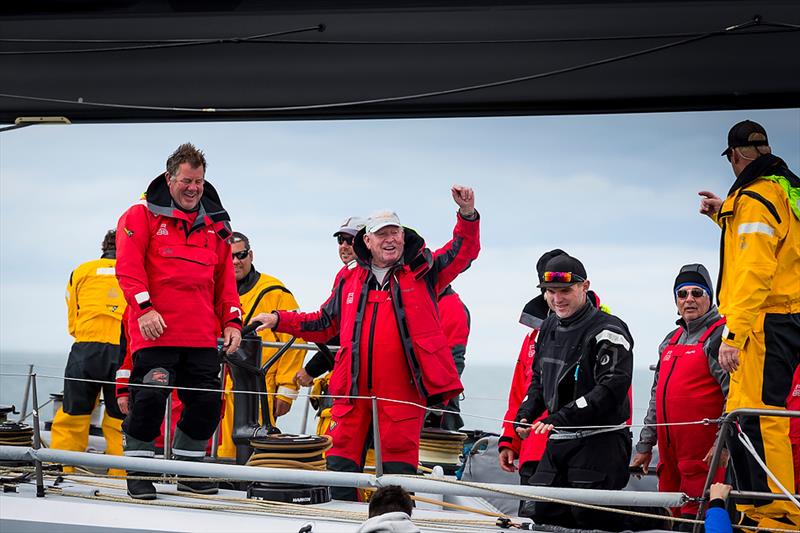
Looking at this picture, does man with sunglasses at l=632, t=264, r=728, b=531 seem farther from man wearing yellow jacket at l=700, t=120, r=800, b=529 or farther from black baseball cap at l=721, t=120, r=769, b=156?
black baseball cap at l=721, t=120, r=769, b=156

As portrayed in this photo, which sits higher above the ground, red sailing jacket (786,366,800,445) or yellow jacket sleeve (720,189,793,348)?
yellow jacket sleeve (720,189,793,348)

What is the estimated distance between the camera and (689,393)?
3.72 m

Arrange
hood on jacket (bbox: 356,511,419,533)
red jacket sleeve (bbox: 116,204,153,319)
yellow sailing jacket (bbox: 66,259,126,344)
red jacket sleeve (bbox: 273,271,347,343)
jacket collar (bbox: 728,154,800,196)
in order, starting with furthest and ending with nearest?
yellow sailing jacket (bbox: 66,259,126,344) < red jacket sleeve (bbox: 273,271,347,343) < red jacket sleeve (bbox: 116,204,153,319) < jacket collar (bbox: 728,154,800,196) < hood on jacket (bbox: 356,511,419,533)

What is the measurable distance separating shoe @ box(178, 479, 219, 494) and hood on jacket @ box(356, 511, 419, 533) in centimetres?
149

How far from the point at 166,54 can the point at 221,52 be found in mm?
235

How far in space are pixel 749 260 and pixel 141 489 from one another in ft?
7.30

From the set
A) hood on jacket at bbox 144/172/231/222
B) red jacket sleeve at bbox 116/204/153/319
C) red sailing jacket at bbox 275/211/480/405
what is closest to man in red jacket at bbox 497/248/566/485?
red sailing jacket at bbox 275/211/480/405

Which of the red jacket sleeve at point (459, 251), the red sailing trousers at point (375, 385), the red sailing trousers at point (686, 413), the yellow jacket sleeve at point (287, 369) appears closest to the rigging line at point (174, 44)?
the red jacket sleeve at point (459, 251)

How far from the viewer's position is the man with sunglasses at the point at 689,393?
3641 mm

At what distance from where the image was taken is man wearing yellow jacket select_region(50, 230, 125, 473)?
4.88 m

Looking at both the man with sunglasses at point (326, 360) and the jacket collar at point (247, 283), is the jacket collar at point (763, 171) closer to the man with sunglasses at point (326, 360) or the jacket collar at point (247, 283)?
the man with sunglasses at point (326, 360)

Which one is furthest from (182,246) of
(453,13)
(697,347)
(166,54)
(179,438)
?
(697,347)

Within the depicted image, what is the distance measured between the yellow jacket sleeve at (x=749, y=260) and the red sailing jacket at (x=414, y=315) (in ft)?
3.08

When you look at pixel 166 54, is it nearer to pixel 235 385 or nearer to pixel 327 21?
pixel 327 21
